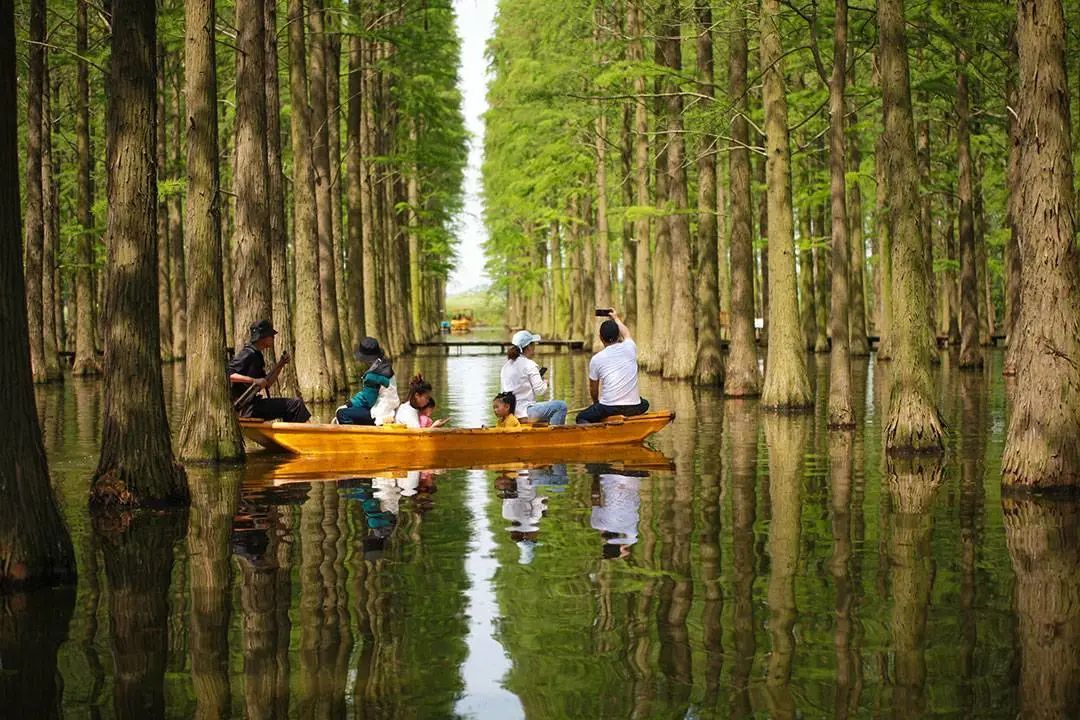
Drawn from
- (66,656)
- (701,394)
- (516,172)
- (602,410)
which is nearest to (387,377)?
(602,410)

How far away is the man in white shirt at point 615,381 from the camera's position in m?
17.0

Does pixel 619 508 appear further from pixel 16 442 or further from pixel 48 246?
pixel 48 246

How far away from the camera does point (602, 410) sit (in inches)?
679

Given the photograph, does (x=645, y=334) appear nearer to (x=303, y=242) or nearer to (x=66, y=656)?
(x=303, y=242)

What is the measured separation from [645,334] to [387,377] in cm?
2339

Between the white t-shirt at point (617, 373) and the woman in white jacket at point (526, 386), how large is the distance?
78cm

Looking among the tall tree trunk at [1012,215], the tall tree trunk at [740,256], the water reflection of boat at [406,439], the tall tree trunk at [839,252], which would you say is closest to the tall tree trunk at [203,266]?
the water reflection of boat at [406,439]

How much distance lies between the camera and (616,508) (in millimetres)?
11336

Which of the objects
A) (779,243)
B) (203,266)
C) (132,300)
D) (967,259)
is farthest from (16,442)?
(967,259)

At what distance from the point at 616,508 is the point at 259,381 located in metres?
6.80

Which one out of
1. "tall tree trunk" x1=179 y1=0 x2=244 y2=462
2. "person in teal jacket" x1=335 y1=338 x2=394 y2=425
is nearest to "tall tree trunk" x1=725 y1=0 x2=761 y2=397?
"person in teal jacket" x1=335 y1=338 x2=394 y2=425

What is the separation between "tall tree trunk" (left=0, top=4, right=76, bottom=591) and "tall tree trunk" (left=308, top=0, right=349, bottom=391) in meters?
18.4

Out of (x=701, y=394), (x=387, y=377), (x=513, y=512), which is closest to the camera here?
(x=513, y=512)

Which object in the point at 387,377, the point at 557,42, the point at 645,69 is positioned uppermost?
the point at 557,42
